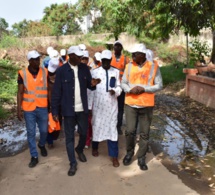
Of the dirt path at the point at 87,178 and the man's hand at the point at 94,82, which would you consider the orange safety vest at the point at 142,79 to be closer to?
the man's hand at the point at 94,82

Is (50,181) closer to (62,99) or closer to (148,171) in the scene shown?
(62,99)

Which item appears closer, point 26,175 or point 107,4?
point 26,175

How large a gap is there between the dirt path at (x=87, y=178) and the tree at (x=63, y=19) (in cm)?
3041

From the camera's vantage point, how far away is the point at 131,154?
4789 millimetres

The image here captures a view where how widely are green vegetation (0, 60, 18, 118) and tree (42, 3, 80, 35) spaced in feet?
62.1

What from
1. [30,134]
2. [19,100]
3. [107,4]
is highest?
[107,4]

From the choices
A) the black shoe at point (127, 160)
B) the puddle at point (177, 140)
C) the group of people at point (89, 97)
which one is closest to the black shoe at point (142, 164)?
the group of people at point (89, 97)

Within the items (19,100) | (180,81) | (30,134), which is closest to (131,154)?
(30,134)

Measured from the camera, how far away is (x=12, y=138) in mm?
6508

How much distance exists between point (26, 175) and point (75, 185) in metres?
0.83

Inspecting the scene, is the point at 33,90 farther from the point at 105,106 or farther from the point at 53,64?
the point at 105,106

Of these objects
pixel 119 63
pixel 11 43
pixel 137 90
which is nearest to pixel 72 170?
pixel 137 90

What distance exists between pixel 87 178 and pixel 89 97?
1.30m

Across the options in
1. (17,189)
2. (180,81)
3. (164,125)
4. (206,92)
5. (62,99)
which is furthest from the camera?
(180,81)
